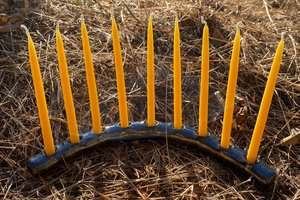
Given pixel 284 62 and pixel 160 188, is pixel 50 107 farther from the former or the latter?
pixel 284 62

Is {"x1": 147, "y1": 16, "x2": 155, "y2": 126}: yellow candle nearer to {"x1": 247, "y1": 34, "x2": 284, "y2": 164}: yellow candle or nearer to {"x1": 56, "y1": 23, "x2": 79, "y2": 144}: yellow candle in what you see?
{"x1": 56, "y1": 23, "x2": 79, "y2": 144}: yellow candle

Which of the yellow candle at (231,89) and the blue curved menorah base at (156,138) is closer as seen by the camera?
the yellow candle at (231,89)

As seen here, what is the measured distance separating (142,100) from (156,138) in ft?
1.16

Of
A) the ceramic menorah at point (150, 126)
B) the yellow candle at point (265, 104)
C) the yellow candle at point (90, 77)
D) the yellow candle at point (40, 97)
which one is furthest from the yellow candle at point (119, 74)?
the yellow candle at point (265, 104)

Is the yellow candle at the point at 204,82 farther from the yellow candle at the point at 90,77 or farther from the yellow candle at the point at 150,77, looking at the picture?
the yellow candle at the point at 90,77

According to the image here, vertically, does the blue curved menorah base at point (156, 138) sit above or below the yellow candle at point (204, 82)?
below

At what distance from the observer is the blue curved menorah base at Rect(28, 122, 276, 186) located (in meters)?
1.26

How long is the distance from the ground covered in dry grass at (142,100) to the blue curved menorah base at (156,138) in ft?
0.21

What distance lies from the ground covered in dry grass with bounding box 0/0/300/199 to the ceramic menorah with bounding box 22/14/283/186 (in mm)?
79

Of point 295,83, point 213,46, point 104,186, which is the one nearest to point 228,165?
point 104,186

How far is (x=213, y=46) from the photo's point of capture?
2.01m

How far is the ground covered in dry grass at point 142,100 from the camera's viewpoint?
127cm

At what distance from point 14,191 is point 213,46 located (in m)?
1.55

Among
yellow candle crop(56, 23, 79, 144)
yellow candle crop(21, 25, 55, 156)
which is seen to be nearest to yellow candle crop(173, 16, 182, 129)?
yellow candle crop(56, 23, 79, 144)
